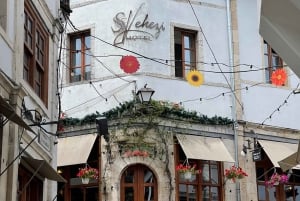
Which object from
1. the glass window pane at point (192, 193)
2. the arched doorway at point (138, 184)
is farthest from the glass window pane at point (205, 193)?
the arched doorway at point (138, 184)

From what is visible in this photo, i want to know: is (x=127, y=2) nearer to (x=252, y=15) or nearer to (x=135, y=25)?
(x=135, y=25)

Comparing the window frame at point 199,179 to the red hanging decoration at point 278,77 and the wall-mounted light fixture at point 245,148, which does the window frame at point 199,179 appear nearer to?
the wall-mounted light fixture at point 245,148

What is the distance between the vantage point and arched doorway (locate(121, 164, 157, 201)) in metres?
17.0

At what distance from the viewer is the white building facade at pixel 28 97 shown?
33.5ft

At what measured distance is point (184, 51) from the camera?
18.8m

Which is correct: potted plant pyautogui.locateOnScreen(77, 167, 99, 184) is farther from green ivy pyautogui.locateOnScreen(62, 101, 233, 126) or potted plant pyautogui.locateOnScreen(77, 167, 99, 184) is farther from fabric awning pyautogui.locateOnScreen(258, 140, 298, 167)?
fabric awning pyautogui.locateOnScreen(258, 140, 298, 167)

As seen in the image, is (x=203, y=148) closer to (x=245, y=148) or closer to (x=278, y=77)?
(x=245, y=148)

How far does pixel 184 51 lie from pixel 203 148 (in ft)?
9.42

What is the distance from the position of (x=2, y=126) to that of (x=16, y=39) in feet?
5.69

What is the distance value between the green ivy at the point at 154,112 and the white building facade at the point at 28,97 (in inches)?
142

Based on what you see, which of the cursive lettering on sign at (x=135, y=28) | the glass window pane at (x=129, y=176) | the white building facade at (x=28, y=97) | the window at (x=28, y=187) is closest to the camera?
the white building facade at (x=28, y=97)

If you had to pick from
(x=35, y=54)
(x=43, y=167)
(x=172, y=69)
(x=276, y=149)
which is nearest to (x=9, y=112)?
(x=43, y=167)

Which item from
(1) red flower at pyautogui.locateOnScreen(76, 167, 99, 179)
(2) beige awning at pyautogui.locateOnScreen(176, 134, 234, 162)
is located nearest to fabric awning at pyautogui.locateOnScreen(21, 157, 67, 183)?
(1) red flower at pyautogui.locateOnScreen(76, 167, 99, 179)

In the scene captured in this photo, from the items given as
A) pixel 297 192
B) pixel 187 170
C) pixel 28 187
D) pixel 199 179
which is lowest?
pixel 28 187
